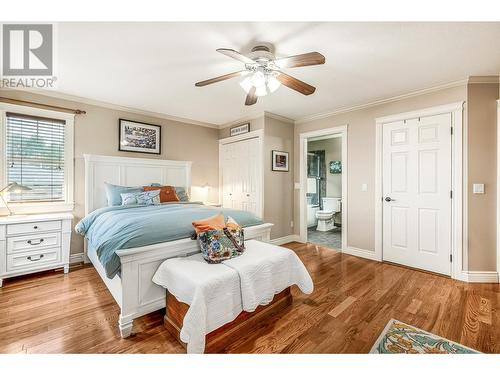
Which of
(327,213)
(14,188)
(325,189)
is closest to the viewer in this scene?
(14,188)

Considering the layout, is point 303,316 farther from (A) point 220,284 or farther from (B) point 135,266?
(B) point 135,266

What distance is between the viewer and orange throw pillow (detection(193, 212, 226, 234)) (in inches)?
80.7

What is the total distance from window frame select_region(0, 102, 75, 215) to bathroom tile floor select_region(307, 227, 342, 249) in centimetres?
412

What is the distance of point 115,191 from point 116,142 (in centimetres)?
90

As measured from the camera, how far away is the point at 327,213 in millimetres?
5477

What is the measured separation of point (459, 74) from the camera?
260cm

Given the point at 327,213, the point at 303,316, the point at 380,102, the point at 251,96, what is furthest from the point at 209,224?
the point at 327,213

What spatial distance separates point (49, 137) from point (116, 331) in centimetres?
289

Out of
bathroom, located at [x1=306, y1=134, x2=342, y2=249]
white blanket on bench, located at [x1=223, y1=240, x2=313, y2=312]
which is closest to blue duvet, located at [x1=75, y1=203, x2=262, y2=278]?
white blanket on bench, located at [x1=223, y1=240, x2=313, y2=312]

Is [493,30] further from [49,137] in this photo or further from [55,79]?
[49,137]

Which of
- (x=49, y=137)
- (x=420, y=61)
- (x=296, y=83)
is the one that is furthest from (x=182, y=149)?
(x=420, y=61)

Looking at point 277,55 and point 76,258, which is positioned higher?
point 277,55

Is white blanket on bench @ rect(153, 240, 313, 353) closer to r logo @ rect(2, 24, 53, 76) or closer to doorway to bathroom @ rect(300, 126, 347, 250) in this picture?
r logo @ rect(2, 24, 53, 76)

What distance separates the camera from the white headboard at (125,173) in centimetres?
339
